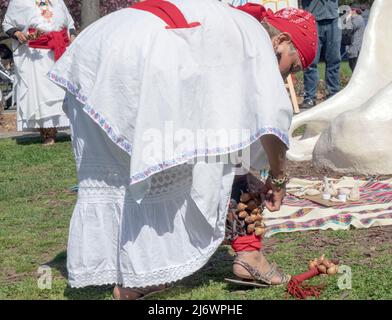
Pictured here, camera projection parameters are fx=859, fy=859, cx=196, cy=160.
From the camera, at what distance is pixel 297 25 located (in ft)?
12.9

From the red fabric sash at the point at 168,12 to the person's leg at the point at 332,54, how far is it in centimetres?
753

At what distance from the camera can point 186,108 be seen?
11.7 ft

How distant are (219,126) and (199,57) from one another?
30 cm

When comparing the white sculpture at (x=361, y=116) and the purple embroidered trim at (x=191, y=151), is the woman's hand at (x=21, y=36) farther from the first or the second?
the purple embroidered trim at (x=191, y=151)

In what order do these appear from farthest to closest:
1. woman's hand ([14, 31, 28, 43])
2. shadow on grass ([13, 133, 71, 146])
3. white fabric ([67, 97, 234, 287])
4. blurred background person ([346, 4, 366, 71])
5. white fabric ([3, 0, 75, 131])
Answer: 1. blurred background person ([346, 4, 366, 71])
2. shadow on grass ([13, 133, 71, 146])
3. white fabric ([3, 0, 75, 131])
4. woman's hand ([14, 31, 28, 43])
5. white fabric ([67, 97, 234, 287])

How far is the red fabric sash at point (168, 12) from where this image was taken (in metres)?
3.57

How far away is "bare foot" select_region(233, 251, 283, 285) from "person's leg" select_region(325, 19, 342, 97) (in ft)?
24.4

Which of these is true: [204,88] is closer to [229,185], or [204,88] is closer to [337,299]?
[229,185]

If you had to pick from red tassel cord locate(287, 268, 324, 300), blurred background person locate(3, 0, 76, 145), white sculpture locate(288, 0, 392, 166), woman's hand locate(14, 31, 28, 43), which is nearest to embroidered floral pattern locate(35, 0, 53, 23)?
blurred background person locate(3, 0, 76, 145)

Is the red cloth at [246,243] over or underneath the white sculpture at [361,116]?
over

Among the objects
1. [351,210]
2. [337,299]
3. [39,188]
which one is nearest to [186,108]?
[337,299]

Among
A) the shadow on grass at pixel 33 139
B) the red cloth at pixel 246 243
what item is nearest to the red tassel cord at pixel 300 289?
the red cloth at pixel 246 243

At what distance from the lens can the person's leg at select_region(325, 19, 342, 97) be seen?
11.0 metres

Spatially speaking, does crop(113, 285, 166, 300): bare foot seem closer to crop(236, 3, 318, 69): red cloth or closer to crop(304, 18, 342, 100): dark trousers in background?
crop(236, 3, 318, 69): red cloth
